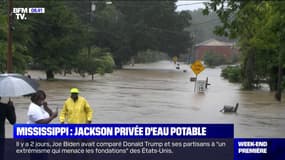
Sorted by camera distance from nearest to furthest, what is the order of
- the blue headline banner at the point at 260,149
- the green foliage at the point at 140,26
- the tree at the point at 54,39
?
1. the blue headline banner at the point at 260,149
2. the tree at the point at 54,39
3. the green foliage at the point at 140,26

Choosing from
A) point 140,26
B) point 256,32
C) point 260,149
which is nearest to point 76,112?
point 260,149

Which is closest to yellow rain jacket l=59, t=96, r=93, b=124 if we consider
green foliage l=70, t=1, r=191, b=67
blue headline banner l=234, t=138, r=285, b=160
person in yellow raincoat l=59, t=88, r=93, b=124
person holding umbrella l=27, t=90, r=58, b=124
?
person in yellow raincoat l=59, t=88, r=93, b=124

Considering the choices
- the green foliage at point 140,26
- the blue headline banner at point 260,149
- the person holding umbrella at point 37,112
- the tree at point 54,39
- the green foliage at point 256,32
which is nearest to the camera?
the blue headline banner at point 260,149

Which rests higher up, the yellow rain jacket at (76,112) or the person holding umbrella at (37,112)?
the person holding umbrella at (37,112)

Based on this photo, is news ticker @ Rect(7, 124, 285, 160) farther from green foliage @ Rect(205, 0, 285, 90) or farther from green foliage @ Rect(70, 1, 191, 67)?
green foliage @ Rect(70, 1, 191, 67)

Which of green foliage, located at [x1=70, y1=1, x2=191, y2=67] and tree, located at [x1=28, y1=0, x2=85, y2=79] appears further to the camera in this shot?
green foliage, located at [x1=70, y1=1, x2=191, y2=67]

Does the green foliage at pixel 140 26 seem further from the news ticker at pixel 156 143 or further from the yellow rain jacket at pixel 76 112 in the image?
the news ticker at pixel 156 143

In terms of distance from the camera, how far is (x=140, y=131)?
867cm

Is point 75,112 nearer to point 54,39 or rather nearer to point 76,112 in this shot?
point 76,112

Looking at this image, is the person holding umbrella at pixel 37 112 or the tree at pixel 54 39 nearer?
the person holding umbrella at pixel 37 112

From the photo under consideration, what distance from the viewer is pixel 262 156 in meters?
8.73

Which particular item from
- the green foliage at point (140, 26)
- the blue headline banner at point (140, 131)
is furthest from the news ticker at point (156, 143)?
the green foliage at point (140, 26)

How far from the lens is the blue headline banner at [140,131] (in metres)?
Answer: 8.69

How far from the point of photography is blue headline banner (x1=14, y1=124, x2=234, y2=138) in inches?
342
